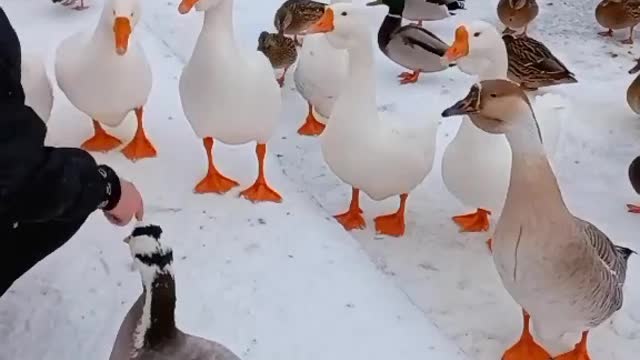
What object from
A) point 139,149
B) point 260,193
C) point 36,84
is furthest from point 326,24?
point 36,84

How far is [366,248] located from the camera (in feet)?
10.8

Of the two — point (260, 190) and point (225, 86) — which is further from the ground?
point (225, 86)

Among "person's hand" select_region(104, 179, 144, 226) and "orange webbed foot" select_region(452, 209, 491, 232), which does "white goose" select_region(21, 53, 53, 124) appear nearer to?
"person's hand" select_region(104, 179, 144, 226)

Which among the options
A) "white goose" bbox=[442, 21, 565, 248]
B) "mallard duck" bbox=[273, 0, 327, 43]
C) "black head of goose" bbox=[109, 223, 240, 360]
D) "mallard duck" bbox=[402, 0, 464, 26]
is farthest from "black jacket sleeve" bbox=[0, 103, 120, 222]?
"mallard duck" bbox=[402, 0, 464, 26]

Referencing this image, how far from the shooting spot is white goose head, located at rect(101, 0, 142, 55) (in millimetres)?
3111

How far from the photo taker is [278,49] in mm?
4312

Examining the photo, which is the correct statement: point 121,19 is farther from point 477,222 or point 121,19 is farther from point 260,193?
point 477,222

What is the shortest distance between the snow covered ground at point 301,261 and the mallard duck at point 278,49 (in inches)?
7.0

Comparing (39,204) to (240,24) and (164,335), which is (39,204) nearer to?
(164,335)

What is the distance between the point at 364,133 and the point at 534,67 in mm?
1461

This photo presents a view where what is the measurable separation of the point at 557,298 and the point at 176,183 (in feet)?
4.72

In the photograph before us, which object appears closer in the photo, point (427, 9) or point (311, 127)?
point (311, 127)

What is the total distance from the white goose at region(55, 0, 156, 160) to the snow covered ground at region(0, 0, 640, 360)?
227 millimetres

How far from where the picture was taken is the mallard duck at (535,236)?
8.11 feet
